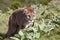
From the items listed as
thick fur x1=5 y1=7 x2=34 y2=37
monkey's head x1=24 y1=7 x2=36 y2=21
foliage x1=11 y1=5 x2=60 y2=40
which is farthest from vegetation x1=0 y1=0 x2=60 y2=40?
monkey's head x1=24 y1=7 x2=36 y2=21

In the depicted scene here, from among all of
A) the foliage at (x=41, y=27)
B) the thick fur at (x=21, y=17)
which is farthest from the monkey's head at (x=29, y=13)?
the foliage at (x=41, y=27)

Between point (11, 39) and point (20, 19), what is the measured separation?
0.50 metres

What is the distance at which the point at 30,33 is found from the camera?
4.98 meters

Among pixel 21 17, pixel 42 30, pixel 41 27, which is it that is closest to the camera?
pixel 21 17

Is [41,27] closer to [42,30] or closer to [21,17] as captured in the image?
[42,30]

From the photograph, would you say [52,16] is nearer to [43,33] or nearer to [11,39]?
[43,33]

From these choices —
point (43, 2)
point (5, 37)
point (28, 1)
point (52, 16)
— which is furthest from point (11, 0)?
point (5, 37)

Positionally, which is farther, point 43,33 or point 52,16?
point 52,16

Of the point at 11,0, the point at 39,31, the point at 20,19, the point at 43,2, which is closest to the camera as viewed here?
the point at 20,19

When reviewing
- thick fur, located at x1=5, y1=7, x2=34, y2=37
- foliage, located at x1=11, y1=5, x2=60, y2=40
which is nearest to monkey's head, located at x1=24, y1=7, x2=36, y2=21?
thick fur, located at x1=5, y1=7, x2=34, y2=37

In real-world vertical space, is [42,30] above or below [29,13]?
below

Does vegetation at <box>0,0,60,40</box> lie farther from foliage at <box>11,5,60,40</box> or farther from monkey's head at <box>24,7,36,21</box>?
monkey's head at <box>24,7,36,21</box>

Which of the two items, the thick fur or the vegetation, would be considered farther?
the vegetation

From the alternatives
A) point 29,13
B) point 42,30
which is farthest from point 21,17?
point 42,30
